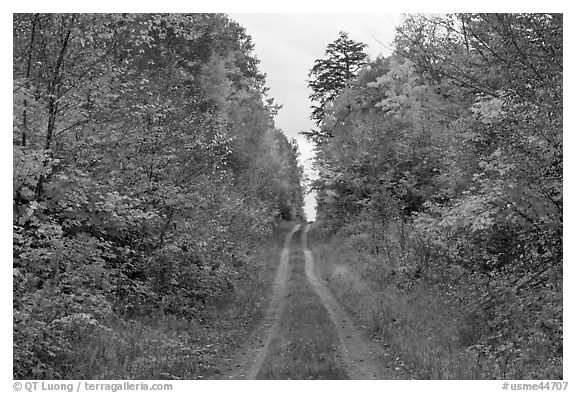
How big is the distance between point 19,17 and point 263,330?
35.8 feet

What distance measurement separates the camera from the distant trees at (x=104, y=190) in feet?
31.2

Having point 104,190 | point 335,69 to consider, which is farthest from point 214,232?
point 335,69

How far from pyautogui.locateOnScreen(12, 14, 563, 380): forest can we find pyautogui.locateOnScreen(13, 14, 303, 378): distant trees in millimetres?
58

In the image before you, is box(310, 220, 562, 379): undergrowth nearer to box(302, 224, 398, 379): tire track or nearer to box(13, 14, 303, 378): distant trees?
box(302, 224, 398, 379): tire track

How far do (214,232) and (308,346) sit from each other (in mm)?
6360

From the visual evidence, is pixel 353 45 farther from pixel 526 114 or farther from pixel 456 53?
pixel 526 114

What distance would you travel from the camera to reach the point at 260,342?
14562mm

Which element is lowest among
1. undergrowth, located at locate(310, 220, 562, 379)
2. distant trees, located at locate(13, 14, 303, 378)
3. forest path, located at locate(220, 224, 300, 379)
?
forest path, located at locate(220, 224, 300, 379)

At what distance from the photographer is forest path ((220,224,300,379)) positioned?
38.7ft

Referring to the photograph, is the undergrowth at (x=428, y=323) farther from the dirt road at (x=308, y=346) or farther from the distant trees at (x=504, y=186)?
the dirt road at (x=308, y=346)

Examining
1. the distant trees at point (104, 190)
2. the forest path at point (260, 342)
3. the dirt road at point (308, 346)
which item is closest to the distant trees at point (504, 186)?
the dirt road at point (308, 346)

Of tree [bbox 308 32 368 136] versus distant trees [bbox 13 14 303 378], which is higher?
tree [bbox 308 32 368 136]

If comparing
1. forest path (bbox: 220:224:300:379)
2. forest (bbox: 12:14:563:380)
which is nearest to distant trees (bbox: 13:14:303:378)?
forest (bbox: 12:14:563:380)

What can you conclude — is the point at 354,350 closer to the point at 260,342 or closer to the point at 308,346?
the point at 308,346
